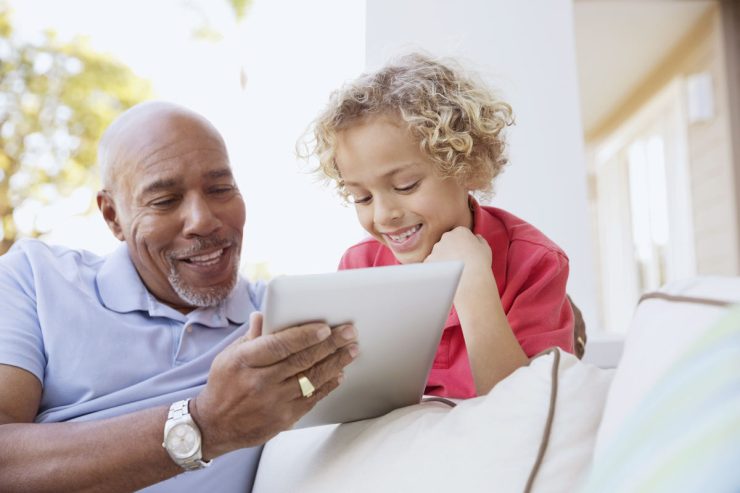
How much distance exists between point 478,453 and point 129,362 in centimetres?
97

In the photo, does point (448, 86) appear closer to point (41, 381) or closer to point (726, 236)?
point (41, 381)

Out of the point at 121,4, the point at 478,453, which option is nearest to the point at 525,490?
the point at 478,453

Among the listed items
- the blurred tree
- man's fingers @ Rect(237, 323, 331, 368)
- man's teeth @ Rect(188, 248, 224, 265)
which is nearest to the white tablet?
man's fingers @ Rect(237, 323, 331, 368)

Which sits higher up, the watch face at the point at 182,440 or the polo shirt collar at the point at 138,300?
the polo shirt collar at the point at 138,300

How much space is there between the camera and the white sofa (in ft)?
2.38

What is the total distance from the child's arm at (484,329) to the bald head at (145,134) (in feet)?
2.78

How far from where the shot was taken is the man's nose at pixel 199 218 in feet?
6.39

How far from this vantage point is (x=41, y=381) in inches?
66.2

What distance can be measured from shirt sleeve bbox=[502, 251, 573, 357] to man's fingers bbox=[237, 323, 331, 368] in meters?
0.57

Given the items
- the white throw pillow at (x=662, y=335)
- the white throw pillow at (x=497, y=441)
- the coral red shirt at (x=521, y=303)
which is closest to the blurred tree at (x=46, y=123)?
the coral red shirt at (x=521, y=303)

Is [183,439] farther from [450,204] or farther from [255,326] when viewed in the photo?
[450,204]

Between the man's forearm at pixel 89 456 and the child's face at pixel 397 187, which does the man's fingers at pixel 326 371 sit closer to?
the man's forearm at pixel 89 456

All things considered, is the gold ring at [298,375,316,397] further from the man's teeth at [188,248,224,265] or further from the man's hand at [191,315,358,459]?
the man's teeth at [188,248,224,265]

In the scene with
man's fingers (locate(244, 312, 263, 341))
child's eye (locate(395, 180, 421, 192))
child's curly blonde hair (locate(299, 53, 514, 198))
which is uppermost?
child's curly blonde hair (locate(299, 53, 514, 198))
